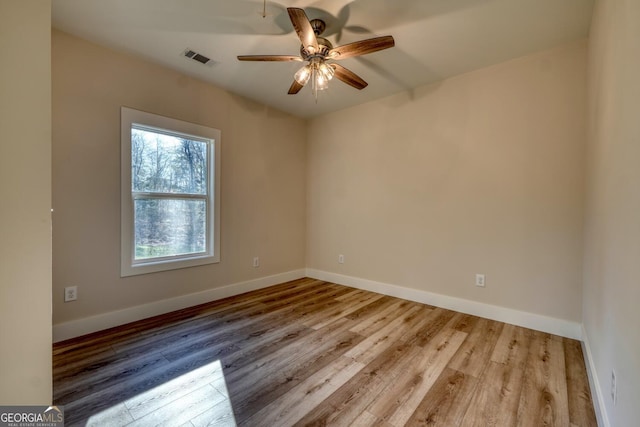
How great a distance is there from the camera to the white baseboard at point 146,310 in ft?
7.53

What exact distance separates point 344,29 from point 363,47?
0.40 m

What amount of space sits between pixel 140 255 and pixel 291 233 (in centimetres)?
205

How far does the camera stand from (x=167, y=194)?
114 inches

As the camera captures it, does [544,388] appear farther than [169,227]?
No

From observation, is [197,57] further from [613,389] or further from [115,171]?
[613,389]

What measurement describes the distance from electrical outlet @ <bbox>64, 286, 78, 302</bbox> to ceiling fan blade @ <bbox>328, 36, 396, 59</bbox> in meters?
2.87

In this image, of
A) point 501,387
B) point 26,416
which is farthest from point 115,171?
point 501,387

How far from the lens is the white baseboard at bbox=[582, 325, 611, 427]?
137 cm

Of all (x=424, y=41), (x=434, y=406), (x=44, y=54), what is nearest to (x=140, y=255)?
(x=44, y=54)

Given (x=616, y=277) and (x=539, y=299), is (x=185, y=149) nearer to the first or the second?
(x=616, y=277)

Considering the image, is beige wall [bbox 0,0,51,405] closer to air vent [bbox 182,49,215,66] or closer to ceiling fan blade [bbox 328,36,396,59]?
ceiling fan blade [bbox 328,36,396,59]

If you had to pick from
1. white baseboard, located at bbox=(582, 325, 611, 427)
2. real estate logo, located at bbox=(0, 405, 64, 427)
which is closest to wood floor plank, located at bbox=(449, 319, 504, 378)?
white baseboard, located at bbox=(582, 325, 611, 427)

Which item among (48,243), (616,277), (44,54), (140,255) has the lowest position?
(140,255)

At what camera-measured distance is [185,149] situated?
3059mm
